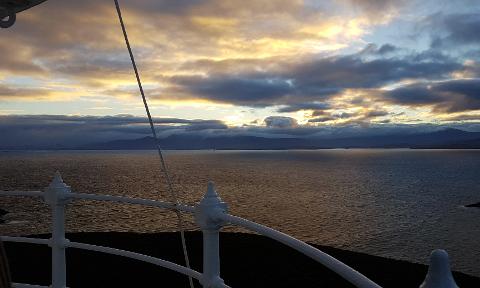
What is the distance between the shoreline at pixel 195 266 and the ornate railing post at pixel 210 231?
11771 millimetres

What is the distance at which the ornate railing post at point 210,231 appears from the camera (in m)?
3.08

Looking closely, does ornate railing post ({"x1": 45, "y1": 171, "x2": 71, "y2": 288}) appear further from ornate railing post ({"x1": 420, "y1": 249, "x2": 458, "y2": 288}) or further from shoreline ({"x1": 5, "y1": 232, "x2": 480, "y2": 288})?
shoreline ({"x1": 5, "y1": 232, "x2": 480, "y2": 288})

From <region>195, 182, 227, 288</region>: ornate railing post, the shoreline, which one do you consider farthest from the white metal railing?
the shoreline

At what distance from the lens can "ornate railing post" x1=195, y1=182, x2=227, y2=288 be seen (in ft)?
10.1

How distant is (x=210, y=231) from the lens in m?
3.14

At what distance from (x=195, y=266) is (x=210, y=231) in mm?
19382

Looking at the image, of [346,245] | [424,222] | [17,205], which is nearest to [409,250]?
[346,245]

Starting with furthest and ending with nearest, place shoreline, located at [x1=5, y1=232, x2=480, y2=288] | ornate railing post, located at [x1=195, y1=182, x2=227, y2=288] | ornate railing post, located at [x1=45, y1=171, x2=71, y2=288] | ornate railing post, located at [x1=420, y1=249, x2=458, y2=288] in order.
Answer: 1. shoreline, located at [x1=5, y1=232, x2=480, y2=288]
2. ornate railing post, located at [x1=45, y1=171, x2=71, y2=288]
3. ornate railing post, located at [x1=195, y1=182, x2=227, y2=288]
4. ornate railing post, located at [x1=420, y1=249, x2=458, y2=288]

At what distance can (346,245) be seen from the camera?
43156 millimetres

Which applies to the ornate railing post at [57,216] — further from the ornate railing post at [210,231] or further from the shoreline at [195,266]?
the shoreline at [195,266]

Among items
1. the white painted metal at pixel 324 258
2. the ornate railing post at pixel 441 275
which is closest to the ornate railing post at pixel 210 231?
the white painted metal at pixel 324 258

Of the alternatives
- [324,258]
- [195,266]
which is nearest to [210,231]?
[324,258]

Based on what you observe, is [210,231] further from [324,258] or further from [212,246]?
[324,258]

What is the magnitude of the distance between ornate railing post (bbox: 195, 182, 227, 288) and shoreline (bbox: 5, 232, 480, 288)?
1177 centimetres
